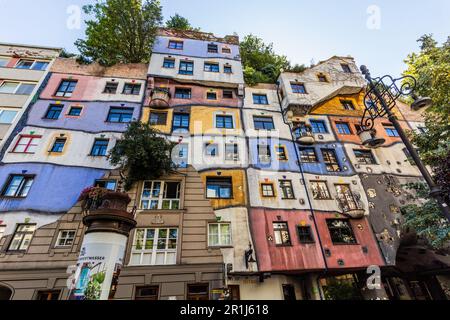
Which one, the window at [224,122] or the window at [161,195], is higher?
the window at [224,122]

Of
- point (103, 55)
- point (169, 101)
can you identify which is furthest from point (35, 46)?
point (169, 101)

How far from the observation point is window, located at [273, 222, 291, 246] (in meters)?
13.9

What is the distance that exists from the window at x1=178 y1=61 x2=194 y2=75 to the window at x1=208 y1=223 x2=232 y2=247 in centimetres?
1499

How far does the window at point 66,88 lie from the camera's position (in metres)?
18.3

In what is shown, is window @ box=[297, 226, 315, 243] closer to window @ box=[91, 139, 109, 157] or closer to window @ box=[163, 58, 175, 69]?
window @ box=[91, 139, 109, 157]

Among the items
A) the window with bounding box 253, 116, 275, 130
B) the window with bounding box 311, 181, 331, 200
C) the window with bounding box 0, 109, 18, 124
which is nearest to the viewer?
the window with bounding box 311, 181, 331, 200

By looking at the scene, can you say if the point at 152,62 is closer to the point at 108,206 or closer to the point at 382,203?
the point at 108,206

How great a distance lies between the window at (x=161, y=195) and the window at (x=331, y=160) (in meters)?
12.1

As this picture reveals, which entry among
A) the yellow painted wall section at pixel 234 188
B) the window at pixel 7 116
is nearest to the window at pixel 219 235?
the yellow painted wall section at pixel 234 188

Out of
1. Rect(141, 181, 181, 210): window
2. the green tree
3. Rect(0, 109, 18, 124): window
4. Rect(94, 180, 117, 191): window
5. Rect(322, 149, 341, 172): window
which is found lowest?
Rect(141, 181, 181, 210): window

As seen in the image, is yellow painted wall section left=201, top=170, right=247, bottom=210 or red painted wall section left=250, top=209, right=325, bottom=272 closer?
red painted wall section left=250, top=209, right=325, bottom=272

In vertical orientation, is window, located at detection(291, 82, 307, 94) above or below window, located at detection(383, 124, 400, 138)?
above

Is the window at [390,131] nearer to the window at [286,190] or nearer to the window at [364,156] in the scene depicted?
the window at [364,156]

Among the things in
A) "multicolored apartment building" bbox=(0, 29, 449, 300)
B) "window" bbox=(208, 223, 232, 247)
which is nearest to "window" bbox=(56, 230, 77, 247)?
"multicolored apartment building" bbox=(0, 29, 449, 300)
